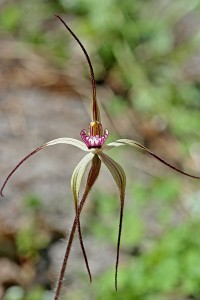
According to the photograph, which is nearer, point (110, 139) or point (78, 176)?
point (78, 176)

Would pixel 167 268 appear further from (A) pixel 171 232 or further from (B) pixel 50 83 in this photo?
(B) pixel 50 83

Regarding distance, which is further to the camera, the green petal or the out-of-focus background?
the out-of-focus background

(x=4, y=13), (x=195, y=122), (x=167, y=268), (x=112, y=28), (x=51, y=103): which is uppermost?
(x=4, y=13)

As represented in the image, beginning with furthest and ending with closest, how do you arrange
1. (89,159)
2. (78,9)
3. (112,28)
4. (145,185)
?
(78,9) < (112,28) < (145,185) < (89,159)

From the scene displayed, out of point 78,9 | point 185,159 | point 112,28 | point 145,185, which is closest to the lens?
point 145,185

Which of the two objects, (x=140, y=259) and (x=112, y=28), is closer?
(x=140, y=259)

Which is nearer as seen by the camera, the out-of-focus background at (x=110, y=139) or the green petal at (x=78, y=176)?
the green petal at (x=78, y=176)

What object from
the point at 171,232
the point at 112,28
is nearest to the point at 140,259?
the point at 171,232

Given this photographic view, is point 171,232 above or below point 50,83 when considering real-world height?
below
